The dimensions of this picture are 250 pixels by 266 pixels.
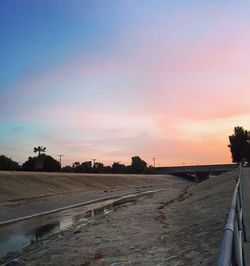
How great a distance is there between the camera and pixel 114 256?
688 inches

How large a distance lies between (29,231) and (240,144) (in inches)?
5377

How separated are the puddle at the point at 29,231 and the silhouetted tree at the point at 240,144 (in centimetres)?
12480

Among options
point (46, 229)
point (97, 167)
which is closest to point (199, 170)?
point (97, 167)

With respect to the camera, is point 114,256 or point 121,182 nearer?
point 114,256

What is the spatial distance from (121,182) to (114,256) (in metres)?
99.6

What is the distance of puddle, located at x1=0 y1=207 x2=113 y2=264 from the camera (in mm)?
22041

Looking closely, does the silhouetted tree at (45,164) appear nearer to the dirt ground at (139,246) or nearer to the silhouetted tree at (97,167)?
the silhouetted tree at (97,167)

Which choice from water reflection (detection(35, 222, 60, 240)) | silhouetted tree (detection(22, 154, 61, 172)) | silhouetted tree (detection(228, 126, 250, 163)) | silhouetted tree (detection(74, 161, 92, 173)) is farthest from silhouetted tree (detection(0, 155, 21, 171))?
water reflection (detection(35, 222, 60, 240))

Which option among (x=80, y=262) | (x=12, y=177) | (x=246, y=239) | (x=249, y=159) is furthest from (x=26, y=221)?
(x=249, y=159)

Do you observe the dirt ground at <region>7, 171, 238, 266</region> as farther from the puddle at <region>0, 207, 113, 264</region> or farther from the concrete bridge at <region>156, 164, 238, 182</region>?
the concrete bridge at <region>156, 164, 238, 182</region>

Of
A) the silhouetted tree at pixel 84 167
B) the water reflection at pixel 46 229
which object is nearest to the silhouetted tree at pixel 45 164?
the silhouetted tree at pixel 84 167

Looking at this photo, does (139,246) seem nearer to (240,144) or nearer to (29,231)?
(29,231)

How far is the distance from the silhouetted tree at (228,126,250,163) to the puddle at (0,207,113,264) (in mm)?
124803

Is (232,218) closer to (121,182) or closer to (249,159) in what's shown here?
(121,182)
